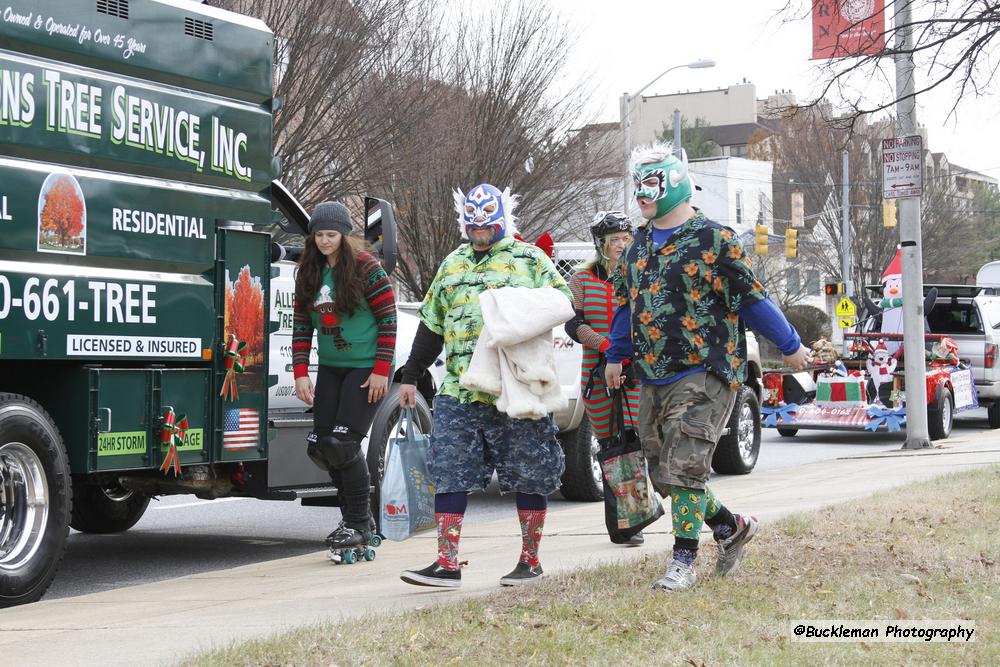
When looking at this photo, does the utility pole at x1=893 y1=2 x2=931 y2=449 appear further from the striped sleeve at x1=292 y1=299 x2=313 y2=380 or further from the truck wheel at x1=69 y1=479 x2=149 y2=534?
the striped sleeve at x1=292 y1=299 x2=313 y2=380

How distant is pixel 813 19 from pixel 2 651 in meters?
7.23

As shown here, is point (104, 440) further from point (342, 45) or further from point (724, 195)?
point (724, 195)

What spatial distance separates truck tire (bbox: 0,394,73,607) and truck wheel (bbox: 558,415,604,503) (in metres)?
4.98

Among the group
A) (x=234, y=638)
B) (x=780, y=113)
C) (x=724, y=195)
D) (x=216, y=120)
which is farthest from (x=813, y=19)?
(x=724, y=195)

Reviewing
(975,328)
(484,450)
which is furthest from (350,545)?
(975,328)

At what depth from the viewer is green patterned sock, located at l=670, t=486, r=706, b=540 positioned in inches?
237

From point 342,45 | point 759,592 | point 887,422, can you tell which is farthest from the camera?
point 342,45

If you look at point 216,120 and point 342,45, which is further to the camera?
point 342,45

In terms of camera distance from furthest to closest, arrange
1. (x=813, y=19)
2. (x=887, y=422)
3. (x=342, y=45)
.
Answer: (x=342, y=45)
(x=887, y=422)
(x=813, y=19)

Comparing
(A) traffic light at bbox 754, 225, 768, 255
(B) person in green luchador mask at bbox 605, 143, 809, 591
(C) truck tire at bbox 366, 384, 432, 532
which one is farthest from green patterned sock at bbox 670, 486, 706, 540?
(A) traffic light at bbox 754, 225, 768, 255

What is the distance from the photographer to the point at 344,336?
7.50 meters

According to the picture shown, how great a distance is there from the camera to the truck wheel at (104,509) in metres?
9.41

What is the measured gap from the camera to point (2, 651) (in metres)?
5.17

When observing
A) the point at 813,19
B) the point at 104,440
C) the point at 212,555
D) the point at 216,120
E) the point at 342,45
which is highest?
the point at 342,45
